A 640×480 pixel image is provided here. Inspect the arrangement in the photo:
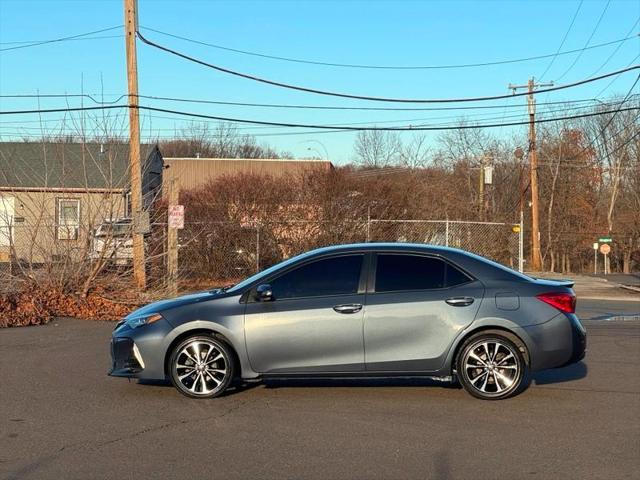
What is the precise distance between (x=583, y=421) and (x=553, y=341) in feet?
3.13

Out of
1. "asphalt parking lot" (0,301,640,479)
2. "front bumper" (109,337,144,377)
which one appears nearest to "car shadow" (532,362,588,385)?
"asphalt parking lot" (0,301,640,479)

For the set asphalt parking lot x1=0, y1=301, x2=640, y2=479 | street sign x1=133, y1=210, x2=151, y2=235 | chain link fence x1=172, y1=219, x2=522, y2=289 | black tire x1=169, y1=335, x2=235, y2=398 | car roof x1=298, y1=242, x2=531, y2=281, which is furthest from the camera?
chain link fence x1=172, y1=219, x2=522, y2=289

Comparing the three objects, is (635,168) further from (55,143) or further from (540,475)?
(540,475)

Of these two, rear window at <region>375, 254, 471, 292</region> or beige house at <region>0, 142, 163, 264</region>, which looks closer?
rear window at <region>375, 254, 471, 292</region>

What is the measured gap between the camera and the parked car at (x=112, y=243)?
48.5 feet

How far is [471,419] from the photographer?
6648 mm

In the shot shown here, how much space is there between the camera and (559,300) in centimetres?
745

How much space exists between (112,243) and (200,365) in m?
8.20

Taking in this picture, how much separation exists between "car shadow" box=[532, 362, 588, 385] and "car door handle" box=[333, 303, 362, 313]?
2.41 m

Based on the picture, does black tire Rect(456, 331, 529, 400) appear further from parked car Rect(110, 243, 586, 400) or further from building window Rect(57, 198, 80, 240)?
building window Rect(57, 198, 80, 240)

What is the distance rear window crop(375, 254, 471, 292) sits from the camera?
7457mm

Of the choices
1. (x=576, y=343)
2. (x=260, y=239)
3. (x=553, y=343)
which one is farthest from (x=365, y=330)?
(x=260, y=239)

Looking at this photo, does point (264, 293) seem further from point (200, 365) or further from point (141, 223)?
point (141, 223)

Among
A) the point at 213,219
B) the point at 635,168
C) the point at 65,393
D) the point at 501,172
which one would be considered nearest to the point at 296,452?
the point at 65,393
